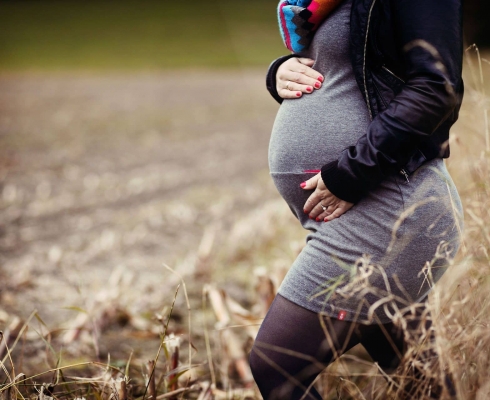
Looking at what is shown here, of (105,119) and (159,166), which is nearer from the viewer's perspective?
(159,166)

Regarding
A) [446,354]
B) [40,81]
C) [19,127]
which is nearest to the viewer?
[446,354]

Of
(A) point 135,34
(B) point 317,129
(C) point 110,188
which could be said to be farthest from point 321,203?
(A) point 135,34

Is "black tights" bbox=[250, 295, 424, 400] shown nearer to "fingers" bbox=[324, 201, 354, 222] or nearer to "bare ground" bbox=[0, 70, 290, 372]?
"fingers" bbox=[324, 201, 354, 222]

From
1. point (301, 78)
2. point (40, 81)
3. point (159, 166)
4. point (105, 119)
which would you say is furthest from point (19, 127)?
point (301, 78)

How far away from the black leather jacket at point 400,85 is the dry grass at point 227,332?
33cm

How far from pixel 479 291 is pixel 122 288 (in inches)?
92.8

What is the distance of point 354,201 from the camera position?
1.26 meters

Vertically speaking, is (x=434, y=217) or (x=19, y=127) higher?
(x=434, y=217)

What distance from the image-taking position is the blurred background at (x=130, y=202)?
295 centimetres

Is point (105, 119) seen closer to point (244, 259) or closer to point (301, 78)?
point (244, 259)

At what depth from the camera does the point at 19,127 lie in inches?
341

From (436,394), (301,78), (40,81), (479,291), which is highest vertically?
(301,78)

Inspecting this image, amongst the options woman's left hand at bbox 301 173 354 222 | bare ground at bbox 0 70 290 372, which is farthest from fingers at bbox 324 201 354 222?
bare ground at bbox 0 70 290 372

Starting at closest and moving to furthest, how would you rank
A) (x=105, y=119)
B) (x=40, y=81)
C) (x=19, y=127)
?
1. (x=19, y=127)
2. (x=105, y=119)
3. (x=40, y=81)
